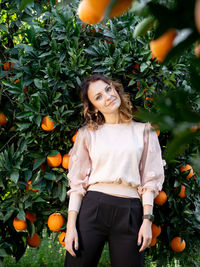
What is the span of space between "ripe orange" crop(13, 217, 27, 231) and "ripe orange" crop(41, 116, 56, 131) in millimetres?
553

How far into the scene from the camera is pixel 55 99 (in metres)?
1.87

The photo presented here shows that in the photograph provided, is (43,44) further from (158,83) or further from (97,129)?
(158,83)

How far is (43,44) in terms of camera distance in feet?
6.49

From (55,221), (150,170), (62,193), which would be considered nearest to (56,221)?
(55,221)

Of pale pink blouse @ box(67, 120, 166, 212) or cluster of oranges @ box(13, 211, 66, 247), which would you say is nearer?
pale pink blouse @ box(67, 120, 166, 212)

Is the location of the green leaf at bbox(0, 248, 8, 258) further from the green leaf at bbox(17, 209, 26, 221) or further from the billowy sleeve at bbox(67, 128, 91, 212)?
the billowy sleeve at bbox(67, 128, 91, 212)

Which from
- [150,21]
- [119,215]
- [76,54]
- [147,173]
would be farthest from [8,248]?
[150,21]

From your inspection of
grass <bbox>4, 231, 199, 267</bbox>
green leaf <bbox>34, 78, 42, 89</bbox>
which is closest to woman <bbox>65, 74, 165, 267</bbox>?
green leaf <bbox>34, 78, 42, 89</bbox>

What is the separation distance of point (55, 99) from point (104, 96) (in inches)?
10.8

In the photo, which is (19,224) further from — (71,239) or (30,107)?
(30,107)

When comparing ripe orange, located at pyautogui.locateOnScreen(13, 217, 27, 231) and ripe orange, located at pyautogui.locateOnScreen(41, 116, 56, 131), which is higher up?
ripe orange, located at pyautogui.locateOnScreen(41, 116, 56, 131)

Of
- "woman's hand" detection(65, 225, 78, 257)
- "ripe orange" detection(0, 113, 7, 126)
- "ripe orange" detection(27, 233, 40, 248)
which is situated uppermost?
"ripe orange" detection(0, 113, 7, 126)

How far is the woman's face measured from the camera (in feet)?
6.26

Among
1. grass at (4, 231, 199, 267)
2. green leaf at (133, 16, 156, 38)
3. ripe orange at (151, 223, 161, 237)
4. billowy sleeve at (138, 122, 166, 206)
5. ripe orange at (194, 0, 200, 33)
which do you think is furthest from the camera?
grass at (4, 231, 199, 267)
